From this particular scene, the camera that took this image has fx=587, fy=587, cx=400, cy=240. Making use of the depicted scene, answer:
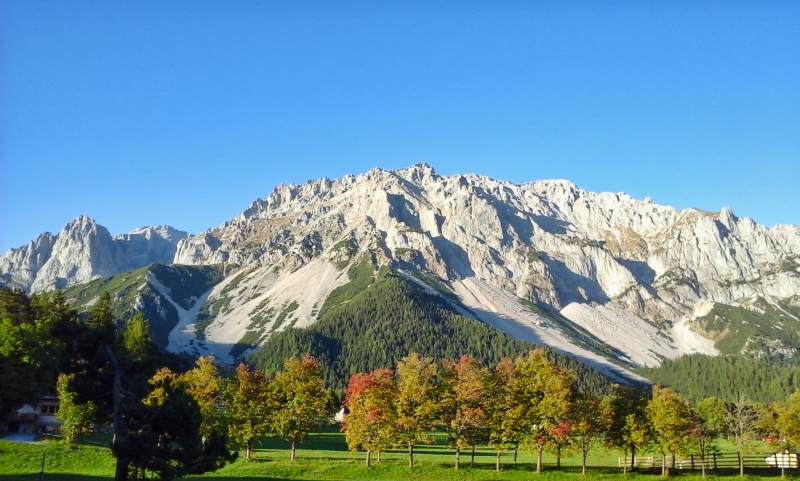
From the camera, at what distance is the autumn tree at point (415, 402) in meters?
74.4

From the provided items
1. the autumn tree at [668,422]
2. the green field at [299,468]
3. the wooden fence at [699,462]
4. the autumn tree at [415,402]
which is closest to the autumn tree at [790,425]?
the wooden fence at [699,462]

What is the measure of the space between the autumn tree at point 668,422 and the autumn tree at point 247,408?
50.2 m

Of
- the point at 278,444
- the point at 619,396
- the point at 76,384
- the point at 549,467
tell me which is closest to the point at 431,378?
the point at 549,467

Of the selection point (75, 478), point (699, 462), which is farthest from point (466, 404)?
point (75, 478)

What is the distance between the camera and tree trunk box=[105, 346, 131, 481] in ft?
118

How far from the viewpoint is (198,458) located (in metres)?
39.6

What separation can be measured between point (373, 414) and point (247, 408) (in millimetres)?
17669

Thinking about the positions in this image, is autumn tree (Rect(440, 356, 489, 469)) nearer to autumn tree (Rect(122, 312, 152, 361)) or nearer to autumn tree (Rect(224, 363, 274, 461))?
autumn tree (Rect(224, 363, 274, 461))

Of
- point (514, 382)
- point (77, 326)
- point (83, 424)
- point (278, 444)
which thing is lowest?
point (278, 444)

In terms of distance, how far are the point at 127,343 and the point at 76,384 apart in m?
95.2

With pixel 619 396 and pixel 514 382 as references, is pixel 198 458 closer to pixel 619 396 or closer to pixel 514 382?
pixel 514 382

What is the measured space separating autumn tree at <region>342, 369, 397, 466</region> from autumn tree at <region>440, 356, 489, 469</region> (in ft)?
23.2

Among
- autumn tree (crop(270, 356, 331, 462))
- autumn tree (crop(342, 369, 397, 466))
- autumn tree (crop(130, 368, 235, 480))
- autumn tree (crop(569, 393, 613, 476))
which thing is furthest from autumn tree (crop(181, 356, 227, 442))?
autumn tree (crop(569, 393, 613, 476))

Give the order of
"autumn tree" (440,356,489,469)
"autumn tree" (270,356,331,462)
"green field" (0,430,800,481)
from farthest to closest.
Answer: "autumn tree" (270,356,331,462) < "autumn tree" (440,356,489,469) < "green field" (0,430,800,481)
